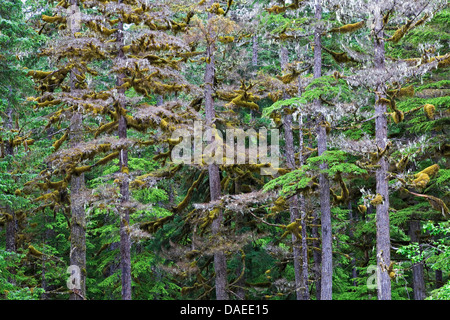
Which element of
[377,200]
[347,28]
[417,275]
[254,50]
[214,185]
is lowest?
[417,275]

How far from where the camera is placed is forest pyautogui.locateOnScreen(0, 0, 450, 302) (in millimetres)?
12703

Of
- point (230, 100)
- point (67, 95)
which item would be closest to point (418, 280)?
point (230, 100)

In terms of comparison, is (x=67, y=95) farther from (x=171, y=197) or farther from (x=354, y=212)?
(x=354, y=212)

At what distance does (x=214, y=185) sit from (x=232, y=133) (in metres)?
2.37

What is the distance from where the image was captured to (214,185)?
57.2 feet

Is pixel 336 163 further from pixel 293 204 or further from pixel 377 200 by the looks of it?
pixel 293 204

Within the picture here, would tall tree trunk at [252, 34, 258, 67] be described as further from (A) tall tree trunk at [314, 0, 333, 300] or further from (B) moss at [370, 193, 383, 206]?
(B) moss at [370, 193, 383, 206]

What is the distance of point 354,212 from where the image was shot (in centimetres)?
2978

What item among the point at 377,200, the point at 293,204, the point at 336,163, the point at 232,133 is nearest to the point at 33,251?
the point at 232,133

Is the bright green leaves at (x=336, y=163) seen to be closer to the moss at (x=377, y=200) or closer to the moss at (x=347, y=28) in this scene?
the moss at (x=377, y=200)

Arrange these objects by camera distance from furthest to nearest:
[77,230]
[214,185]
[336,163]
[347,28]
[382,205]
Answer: [214,185] → [77,230] → [347,28] → [336,163] → [382,205]

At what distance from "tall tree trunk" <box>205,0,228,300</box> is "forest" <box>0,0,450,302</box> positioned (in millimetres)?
71
